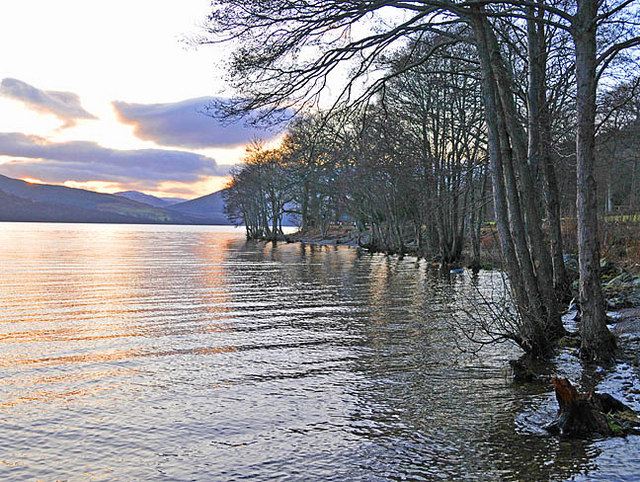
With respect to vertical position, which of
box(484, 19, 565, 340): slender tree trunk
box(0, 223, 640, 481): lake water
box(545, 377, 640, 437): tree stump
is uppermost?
box(484, 19, 565, 340): slender tree trunk

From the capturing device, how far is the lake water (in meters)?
6.00

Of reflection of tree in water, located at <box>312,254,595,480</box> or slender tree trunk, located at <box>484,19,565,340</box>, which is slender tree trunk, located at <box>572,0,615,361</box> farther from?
reflection of tree in water, located at <box>312,254,595,480</box>

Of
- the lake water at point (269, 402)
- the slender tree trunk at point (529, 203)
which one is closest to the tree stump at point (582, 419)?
the lake water at point (269, 402)

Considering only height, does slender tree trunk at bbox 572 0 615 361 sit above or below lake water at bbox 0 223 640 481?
above

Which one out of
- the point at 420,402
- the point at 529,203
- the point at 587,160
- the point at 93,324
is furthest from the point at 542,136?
the point at 93,324

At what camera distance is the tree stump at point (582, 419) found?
22.0ft

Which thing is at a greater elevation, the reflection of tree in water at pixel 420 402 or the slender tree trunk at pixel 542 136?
the slender tree trunk at pixel 542 136

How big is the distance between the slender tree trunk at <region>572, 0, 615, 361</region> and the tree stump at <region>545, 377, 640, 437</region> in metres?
2.53

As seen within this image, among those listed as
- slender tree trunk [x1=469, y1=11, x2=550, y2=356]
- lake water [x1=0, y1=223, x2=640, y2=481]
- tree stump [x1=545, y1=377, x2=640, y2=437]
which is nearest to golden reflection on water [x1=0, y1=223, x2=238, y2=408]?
lake water [x1=0, y1=223, x2=640, y2=481]

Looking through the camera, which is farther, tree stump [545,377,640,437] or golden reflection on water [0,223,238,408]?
golden reflection on water [0,223,238,408]

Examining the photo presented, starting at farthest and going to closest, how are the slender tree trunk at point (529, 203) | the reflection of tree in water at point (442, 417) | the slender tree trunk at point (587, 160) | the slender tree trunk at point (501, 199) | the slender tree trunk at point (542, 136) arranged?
the slender tree trunk at point (542, 136), the slender tree trunk at point (529, 203), the slender tree trunk at point (501, 199), the slender tree trunk at point (587, 160), the reflection of tree in water at point (442, 417)

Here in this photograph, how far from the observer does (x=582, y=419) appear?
22.2ft

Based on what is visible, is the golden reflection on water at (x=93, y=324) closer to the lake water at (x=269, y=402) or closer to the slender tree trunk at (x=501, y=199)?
the lake water at (x=269, y=402)

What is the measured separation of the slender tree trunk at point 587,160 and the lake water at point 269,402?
1.36 metres
